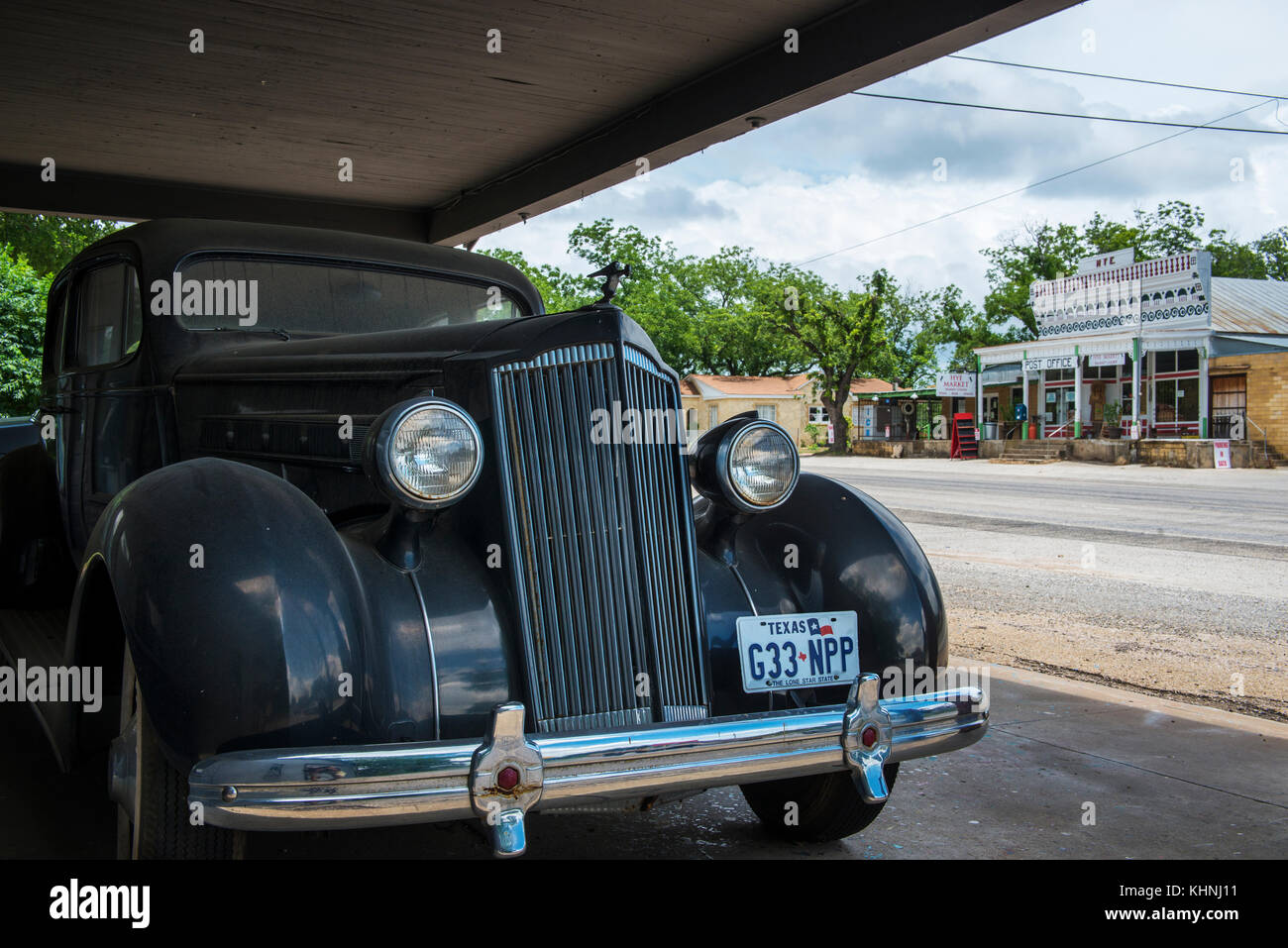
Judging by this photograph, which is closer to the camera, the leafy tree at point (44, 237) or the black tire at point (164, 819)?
the black tire at point (164, 819)

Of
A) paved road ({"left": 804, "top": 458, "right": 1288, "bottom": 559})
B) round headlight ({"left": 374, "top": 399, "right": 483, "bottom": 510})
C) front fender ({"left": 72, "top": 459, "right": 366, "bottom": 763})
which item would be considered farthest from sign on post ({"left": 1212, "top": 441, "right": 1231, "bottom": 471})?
front fender ({"left": 72, "top": 459, "right": 366, "bottom": 763})

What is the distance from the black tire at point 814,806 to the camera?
2871mm

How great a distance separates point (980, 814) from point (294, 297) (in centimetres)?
300

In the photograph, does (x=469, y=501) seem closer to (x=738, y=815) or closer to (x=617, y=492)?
(x=617, y=492)

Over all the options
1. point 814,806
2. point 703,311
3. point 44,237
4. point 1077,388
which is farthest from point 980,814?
point 703,311

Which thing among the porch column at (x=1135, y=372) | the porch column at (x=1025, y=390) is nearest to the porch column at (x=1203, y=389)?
the porch column at (x=1135, y=372)

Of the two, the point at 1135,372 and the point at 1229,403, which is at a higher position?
the point at 1135,372

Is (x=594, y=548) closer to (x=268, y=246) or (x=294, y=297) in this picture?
(x=294, y=297)

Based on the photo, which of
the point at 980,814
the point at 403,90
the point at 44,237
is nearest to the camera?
the point at 980,814

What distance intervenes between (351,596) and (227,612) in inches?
9.7

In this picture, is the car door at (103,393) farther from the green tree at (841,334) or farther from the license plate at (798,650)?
the green tree at (841,334)

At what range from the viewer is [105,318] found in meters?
3.95

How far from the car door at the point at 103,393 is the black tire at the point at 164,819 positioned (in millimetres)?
1640
